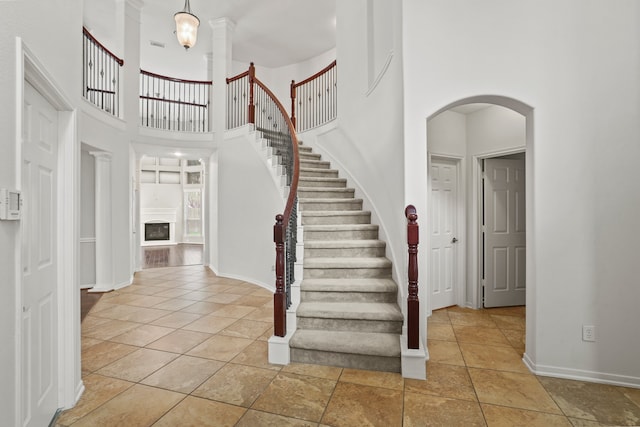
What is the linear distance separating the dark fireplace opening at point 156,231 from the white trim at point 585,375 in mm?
12342

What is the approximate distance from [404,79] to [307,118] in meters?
4.22

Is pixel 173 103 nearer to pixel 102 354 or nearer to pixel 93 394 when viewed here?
pixel 102 354

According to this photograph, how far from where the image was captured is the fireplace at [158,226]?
11.7 meters

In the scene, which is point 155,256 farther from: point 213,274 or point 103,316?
point 103,316

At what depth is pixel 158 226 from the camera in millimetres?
11953

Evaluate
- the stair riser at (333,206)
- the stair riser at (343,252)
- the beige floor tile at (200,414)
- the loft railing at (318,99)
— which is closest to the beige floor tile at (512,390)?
the stair riser at (343,252)

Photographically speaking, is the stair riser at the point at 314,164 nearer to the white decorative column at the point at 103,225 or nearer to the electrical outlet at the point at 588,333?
the white decorative column at the point at 103,225

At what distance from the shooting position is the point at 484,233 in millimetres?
4223

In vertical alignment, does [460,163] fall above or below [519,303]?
above

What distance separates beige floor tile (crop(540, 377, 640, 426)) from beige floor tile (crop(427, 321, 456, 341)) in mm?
902

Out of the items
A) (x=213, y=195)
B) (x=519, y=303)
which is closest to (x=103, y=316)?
(x=213, y=195)

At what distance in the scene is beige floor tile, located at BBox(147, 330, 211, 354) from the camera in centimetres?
292

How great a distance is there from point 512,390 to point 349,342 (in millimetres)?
1232

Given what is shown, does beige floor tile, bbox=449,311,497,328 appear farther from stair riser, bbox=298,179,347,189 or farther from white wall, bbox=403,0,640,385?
stair riser, bbox=298,179,347,189
